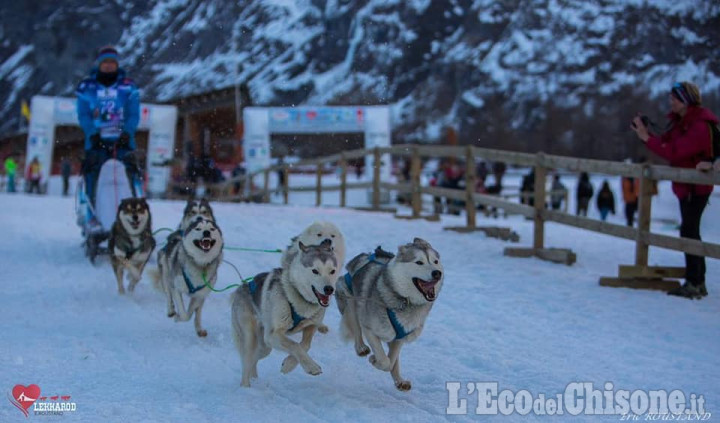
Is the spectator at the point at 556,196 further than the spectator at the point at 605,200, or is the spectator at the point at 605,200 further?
the spectator at the point at 556,196

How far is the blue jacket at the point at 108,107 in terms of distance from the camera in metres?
8.29

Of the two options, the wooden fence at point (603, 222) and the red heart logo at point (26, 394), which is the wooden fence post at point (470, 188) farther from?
the red heart logo at point (26, 394)

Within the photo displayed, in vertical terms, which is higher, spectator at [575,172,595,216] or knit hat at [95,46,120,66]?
knit hat at [95,46,120,66]

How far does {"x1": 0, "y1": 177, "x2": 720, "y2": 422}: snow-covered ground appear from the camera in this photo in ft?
12.2

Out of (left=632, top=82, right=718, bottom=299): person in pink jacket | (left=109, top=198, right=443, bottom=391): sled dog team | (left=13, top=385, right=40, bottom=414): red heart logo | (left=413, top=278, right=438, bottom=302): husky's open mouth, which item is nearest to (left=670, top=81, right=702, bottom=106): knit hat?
(left=632, top=82, right=718, bottom=299): person in pink jacket

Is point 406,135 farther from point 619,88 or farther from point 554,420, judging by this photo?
point 554,420

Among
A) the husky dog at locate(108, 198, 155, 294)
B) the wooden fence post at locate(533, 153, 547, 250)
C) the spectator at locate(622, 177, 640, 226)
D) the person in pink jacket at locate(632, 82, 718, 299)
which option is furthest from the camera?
the spectator at locate(622, 177, 640, 226)

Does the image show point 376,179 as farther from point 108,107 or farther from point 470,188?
point 108,107

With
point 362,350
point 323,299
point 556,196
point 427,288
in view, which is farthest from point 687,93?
point 556,196

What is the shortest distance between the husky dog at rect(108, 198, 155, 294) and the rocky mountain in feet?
22.0

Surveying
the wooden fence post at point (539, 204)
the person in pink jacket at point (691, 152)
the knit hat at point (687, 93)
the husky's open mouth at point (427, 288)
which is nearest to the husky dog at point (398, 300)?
the husky's open mouth at point (427, 288)

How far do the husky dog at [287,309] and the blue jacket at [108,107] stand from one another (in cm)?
497

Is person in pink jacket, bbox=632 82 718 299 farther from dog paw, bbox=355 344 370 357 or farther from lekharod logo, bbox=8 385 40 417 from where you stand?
lekharod logo, bbox=8 385 40 417

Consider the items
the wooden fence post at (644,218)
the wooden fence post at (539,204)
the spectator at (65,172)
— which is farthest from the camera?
the spectator at (65,172)
